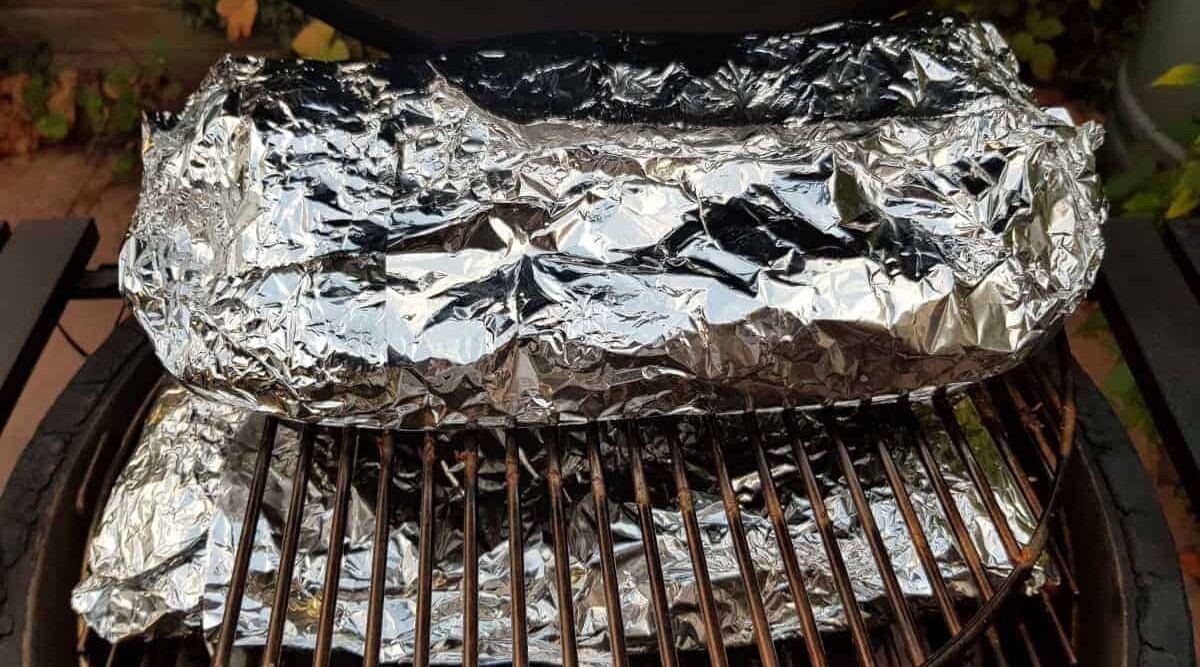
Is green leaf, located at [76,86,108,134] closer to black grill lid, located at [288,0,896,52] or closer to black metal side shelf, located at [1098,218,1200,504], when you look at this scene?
black grill lid, located at [288,0,896,52]

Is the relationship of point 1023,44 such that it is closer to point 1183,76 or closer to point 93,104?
point 1183,76

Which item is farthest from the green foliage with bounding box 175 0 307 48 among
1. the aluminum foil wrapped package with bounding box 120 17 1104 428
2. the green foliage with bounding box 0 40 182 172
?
the aluminum foil wrapped package with bounding box 120 17 1104 428

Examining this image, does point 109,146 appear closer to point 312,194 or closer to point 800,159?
point 312,194

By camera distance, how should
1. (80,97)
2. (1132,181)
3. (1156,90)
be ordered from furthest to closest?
(80,97) → (1156,90) → (1132,181)

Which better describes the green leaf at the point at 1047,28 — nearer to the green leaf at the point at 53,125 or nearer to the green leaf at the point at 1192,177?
the green leaf at the point at 1192,177

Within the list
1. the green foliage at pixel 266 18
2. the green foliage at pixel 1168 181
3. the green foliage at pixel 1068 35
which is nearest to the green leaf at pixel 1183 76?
the green foliage at pixel 1168 181

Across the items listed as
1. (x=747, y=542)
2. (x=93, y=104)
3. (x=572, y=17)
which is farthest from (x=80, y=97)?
(x=747, y=542)

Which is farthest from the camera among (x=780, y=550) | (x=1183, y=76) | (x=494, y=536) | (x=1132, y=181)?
(x=1132, y=181)

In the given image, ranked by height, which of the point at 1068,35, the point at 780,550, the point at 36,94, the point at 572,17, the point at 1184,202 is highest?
the point at 36,94
